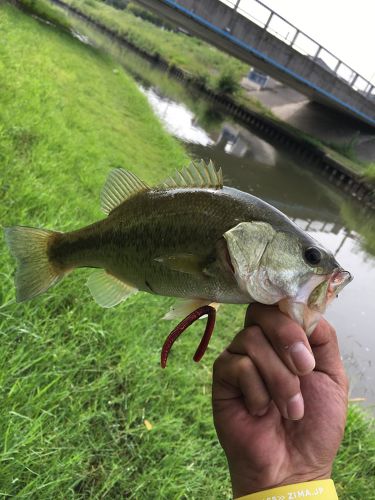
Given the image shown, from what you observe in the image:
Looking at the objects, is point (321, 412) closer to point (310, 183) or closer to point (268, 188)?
point (268, 188)

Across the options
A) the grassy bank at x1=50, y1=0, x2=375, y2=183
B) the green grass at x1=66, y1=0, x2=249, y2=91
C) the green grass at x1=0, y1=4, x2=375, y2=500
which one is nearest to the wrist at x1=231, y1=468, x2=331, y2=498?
the green grass at x1=0, y1=4, x2=375, y2=500

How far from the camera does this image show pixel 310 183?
24.2m

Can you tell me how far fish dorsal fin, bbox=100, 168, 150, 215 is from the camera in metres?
1.80

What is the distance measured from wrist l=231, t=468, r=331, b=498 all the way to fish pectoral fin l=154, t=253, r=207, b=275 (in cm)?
87

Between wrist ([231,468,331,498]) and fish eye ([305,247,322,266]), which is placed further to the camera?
wrist ([231,468,331,498])

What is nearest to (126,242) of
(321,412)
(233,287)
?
(233,287)

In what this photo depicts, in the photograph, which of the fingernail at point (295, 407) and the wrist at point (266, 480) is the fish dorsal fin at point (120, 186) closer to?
the fingernail at point (295, 407)

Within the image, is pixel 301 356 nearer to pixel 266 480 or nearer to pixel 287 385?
pixel 287 385

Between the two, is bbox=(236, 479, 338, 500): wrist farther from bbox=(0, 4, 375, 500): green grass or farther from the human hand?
bbox=(0, 4, 375, 500): green grass

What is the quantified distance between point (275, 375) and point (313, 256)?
1.43ft

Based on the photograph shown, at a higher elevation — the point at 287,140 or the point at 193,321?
the point at 193,321

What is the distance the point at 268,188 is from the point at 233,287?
708 inches

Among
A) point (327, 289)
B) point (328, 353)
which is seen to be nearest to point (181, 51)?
point (328, 353)

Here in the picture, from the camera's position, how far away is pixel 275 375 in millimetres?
1479
